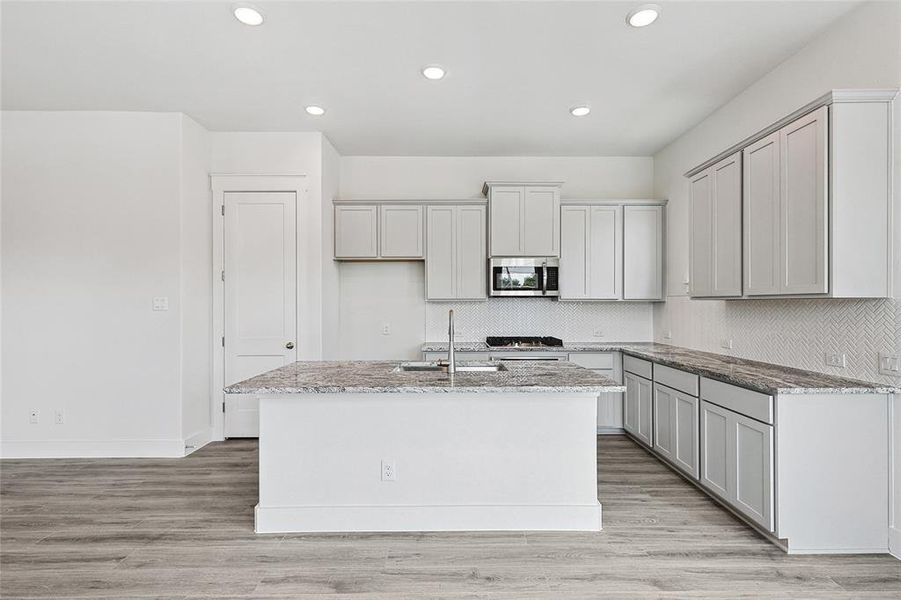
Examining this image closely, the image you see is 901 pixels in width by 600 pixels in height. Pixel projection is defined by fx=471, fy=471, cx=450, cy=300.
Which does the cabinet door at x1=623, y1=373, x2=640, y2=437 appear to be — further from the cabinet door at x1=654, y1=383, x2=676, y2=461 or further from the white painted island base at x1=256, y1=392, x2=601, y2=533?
the white painted island base at x1=256, y1=392, x2=601, y2=533

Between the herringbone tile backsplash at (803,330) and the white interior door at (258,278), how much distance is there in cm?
382

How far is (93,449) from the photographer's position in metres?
4.11

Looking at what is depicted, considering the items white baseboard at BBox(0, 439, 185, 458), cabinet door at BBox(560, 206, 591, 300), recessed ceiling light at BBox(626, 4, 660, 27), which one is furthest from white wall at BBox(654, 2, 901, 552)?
white baseboard at BBox(0, 439, 185, 458)

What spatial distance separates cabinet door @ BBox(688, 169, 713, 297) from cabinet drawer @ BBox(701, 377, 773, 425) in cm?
80

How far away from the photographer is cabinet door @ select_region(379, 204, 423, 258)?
16.3 ft

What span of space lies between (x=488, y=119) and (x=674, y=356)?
259 centimetres

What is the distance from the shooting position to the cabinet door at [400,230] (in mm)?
4961

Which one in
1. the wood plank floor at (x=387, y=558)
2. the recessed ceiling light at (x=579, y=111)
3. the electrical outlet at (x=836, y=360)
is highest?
the recessed ceiling light at (x=579, y=111)

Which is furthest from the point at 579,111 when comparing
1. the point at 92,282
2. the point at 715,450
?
the point at 92,282

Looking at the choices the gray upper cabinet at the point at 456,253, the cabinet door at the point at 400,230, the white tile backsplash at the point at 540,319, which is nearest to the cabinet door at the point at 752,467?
the white tile backsplash at the point at 540,319

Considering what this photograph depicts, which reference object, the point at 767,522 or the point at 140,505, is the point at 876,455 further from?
the point at 140,505

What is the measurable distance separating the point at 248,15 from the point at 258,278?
8.22ft

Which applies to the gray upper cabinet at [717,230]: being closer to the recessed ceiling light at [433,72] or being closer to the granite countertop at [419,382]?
the granite countertop at [419,382]

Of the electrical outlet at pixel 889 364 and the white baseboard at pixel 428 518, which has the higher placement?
the electrical outlet at pixel 889 364
